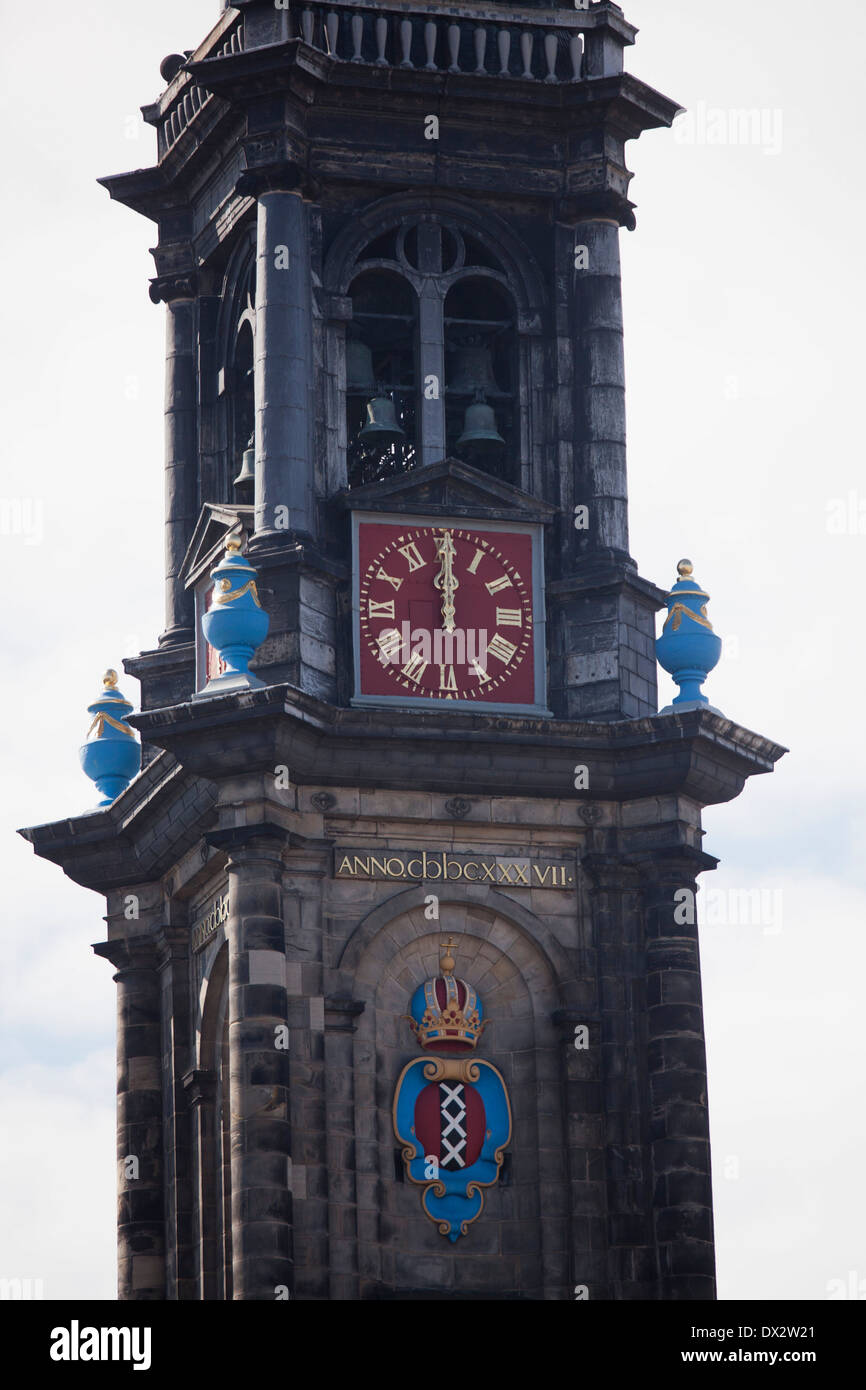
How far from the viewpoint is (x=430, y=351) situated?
6438 centimetres

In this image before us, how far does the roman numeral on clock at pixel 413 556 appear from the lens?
62.8 meters

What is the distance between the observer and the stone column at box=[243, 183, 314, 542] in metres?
62.7

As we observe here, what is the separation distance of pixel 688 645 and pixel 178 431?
864 cm

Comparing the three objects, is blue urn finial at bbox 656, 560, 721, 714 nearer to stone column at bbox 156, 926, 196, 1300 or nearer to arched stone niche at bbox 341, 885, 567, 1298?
arched stone niche at bbox 341, 885, 567, 1298

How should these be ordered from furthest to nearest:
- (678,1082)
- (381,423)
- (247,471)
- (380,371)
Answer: (380,371) < (247,471) < (381,423) < (678,1082)

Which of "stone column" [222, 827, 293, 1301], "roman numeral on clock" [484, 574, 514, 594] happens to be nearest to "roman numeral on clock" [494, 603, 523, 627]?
"roman numeral on clock" [484, 574, 514, 594]

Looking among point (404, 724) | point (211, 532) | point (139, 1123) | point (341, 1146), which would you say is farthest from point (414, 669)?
point (139, 1123)

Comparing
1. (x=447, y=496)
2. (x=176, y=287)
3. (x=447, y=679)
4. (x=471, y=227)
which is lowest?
(x=447, y=679)

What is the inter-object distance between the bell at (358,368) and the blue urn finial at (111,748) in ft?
17.4

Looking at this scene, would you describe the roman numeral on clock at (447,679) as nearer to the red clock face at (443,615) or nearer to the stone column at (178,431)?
the red clock face at (443,615)

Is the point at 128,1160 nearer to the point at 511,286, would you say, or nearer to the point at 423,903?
the point at 423,903

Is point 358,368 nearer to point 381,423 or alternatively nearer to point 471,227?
point 381,423
